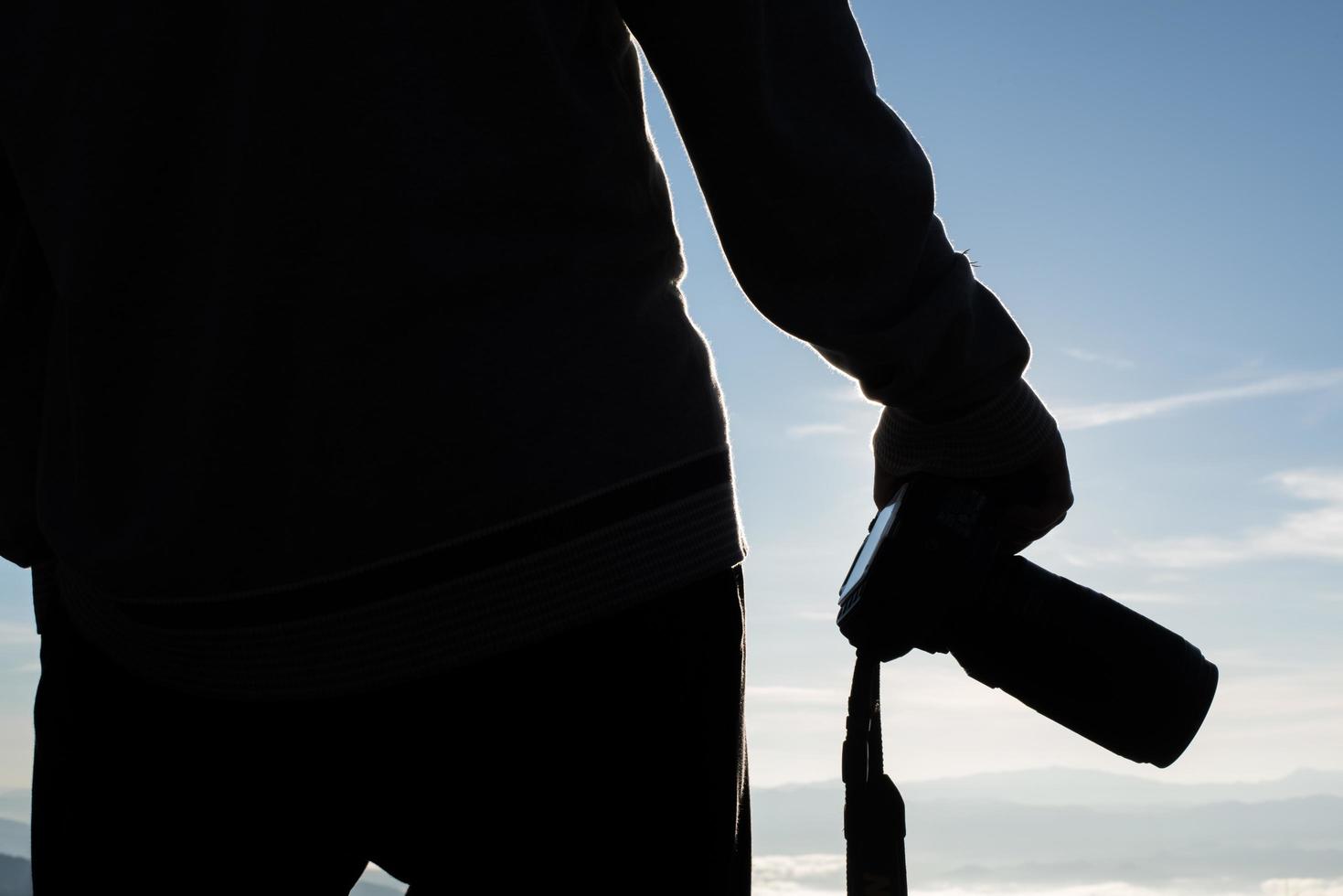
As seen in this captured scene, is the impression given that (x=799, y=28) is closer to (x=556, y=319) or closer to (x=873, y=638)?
(x=556, y=319)

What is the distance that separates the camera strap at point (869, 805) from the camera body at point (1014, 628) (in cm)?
6

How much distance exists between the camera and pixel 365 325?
100 cm

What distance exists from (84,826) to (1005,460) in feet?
3.62

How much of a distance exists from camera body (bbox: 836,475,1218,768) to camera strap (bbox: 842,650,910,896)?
2.3 inches

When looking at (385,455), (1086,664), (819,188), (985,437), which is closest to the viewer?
(385,455)

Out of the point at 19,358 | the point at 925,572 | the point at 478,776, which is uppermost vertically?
the point at 19,358

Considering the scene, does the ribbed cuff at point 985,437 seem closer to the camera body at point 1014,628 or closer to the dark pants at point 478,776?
the camera body at point 1014,628

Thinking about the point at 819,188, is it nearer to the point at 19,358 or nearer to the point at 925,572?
the point at 925,572

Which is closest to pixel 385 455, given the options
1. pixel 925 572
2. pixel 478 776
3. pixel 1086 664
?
pixel 478 776

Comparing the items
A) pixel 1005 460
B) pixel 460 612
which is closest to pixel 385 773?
pixel 460 612

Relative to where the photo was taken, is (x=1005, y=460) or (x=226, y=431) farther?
(x=1005, y=460)

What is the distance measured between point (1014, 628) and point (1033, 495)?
180mm

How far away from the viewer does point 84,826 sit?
1.17 meters

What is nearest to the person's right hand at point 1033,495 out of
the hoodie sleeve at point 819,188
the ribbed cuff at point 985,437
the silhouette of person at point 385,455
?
the ribbed cuff at point 985,437
